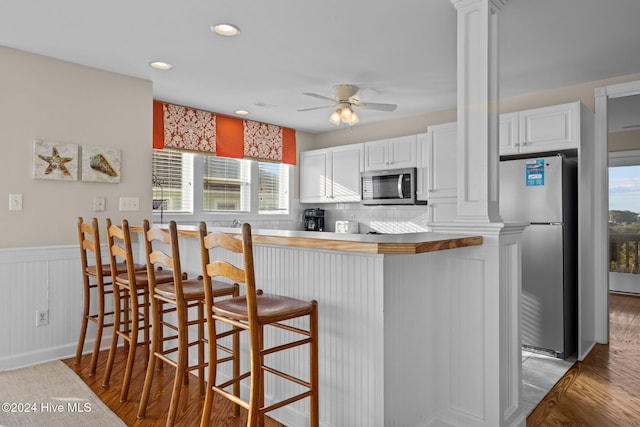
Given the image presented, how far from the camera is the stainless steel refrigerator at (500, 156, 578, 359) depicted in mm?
3289

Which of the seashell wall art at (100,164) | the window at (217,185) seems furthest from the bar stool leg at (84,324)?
the window at (217,185)

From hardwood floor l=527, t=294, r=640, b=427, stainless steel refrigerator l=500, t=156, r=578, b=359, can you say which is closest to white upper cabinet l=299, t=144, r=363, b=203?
stainless steel refrigerator l=500, t=156, r=578, b=359

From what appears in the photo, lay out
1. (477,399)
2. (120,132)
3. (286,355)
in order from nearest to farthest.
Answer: (477,399) → (286,355) → (120,132)

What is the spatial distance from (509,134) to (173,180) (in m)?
3.44

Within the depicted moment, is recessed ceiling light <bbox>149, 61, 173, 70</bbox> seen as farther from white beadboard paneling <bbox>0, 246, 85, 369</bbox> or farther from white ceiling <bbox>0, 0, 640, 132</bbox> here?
white beadboard paneling <bbox>0, 246, 85, 369</bbox>

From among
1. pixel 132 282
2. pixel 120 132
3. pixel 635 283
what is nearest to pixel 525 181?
pixel 132 282

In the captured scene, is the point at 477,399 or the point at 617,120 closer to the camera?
the point at 477,399

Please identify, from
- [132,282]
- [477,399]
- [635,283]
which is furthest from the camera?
[635,283]

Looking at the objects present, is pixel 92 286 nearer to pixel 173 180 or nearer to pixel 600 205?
pixel 173 180

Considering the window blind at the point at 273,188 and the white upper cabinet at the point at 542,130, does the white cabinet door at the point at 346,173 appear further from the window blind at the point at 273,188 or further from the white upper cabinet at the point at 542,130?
the white upper cabinet at the point at 542,130

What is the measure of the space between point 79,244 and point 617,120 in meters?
5.94

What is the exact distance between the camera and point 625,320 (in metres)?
4.52

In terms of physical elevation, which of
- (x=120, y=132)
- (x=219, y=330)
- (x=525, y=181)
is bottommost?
(x=219, y=330)

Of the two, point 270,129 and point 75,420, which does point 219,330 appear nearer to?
point 75,420
